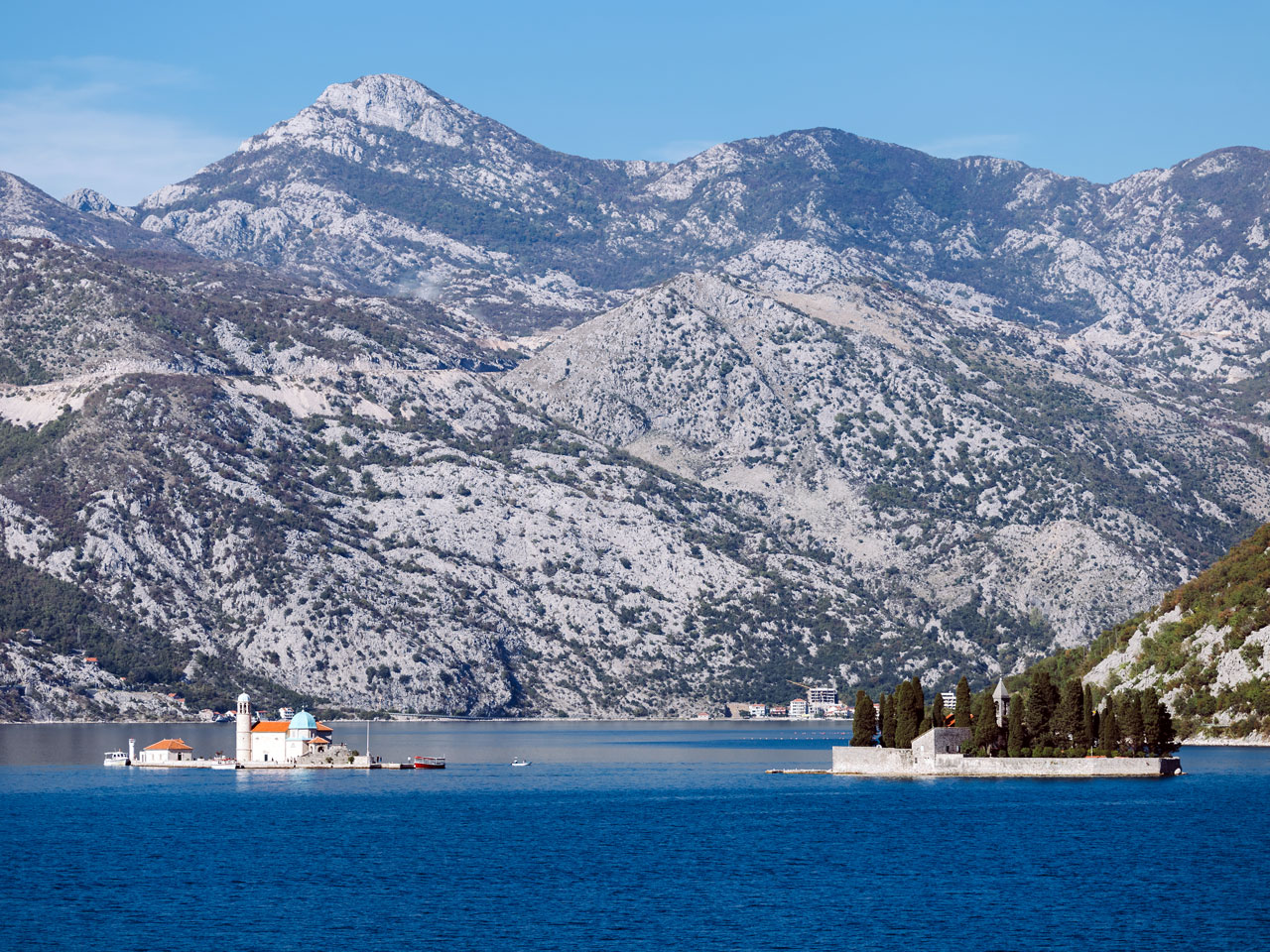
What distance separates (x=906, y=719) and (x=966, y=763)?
24.2ft

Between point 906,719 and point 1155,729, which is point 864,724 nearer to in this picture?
point 906,719

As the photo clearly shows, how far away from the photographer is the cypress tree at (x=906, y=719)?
16875cm

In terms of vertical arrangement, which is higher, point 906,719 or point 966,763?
point 906,719

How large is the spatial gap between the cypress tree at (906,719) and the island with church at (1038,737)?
0.09 m

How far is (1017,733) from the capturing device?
165 meters

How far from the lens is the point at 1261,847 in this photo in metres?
112

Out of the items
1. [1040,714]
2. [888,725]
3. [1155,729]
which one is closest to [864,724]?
[888,725]

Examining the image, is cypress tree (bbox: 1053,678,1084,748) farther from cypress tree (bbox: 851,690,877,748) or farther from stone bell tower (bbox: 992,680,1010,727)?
cypress tree (bbox: 851,690,877,748)

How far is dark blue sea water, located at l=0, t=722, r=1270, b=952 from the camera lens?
282ft

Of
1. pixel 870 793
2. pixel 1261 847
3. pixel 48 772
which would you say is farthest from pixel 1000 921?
pixel 48 772

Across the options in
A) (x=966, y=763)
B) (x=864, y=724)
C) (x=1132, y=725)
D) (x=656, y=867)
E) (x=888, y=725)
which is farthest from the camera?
(x=864, y=724)

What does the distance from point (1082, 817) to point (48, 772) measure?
11740 centimetres

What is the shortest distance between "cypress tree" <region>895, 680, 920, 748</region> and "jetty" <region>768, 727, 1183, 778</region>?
76 centimetres

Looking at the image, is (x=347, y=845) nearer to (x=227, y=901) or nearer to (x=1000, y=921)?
(x=227, y=901)
